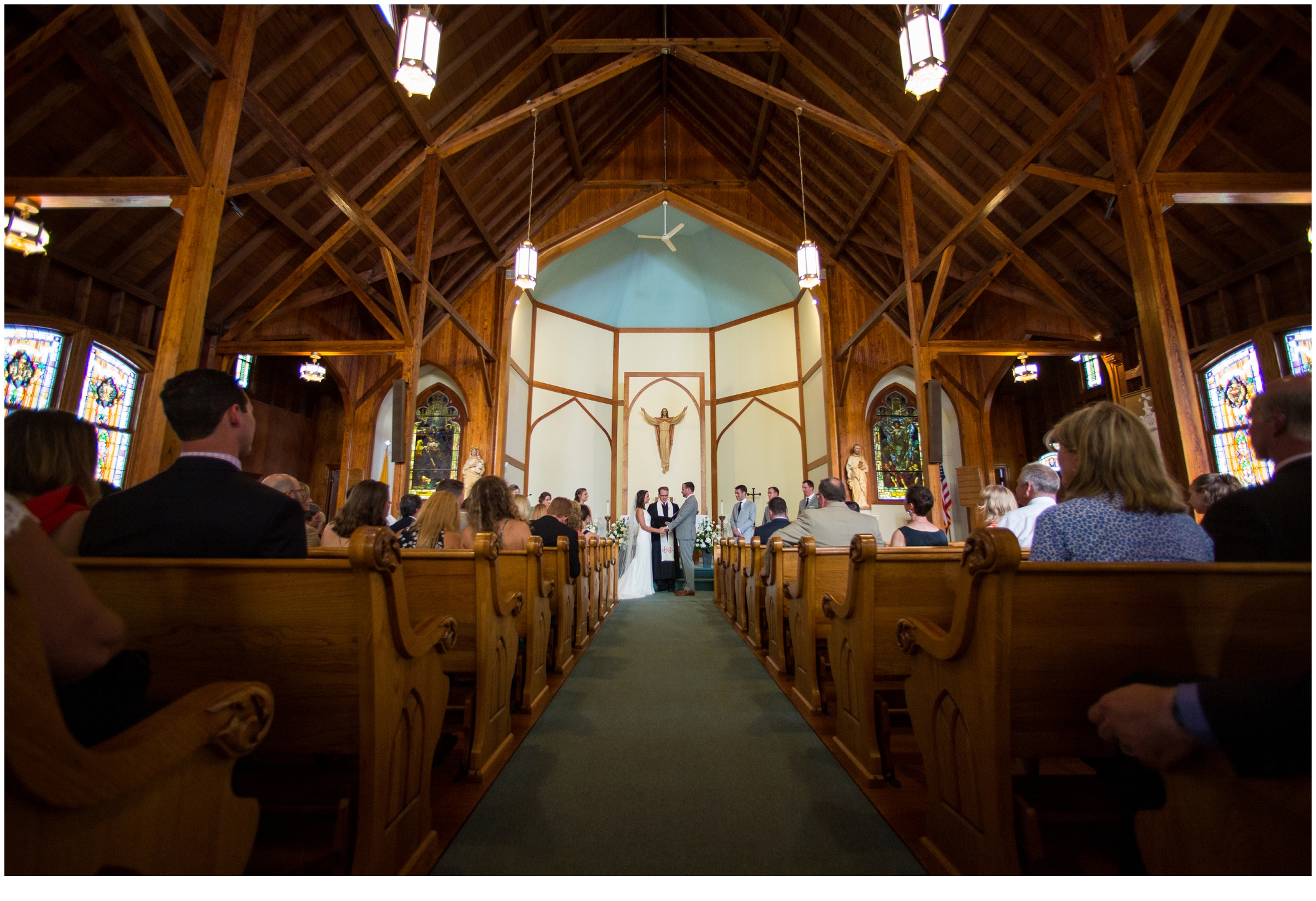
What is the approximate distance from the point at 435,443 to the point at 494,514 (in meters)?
8.12

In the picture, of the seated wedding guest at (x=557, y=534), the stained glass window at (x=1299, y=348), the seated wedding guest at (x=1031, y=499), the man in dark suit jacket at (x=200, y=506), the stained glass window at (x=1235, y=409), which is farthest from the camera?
the stained glass window at (x=1235, y=409)

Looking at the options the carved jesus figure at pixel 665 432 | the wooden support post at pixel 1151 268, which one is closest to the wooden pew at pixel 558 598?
the wooden support post at pixel 1151 268

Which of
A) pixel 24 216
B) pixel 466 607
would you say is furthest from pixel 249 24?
pixel 466 607

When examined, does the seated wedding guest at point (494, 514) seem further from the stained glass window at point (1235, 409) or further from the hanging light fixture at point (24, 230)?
the stained glass window at point (1235, 409)

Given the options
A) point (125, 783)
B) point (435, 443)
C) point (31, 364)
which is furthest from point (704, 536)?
point (125, 783)

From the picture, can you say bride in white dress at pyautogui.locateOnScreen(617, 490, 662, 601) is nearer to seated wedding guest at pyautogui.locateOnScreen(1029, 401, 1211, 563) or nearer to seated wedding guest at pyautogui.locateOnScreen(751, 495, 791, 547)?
seated wedding guest at pyautogui.locateOnScreen(751, 495, 791, 547)

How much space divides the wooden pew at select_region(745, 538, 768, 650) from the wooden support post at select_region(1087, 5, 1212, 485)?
101 inches

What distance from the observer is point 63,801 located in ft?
2.29

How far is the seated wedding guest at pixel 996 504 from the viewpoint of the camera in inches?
122

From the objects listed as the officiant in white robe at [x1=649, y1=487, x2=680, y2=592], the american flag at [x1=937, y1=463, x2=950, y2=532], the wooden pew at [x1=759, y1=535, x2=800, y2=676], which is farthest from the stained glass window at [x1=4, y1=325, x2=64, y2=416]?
the american flag at [x1=937, y1=463, x2=950, y2=532]

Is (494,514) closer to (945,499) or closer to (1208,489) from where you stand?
(1208,489)

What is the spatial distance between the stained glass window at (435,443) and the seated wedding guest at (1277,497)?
1020cm

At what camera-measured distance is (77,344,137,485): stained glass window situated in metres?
6.51

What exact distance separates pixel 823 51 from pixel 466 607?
7632 mm
